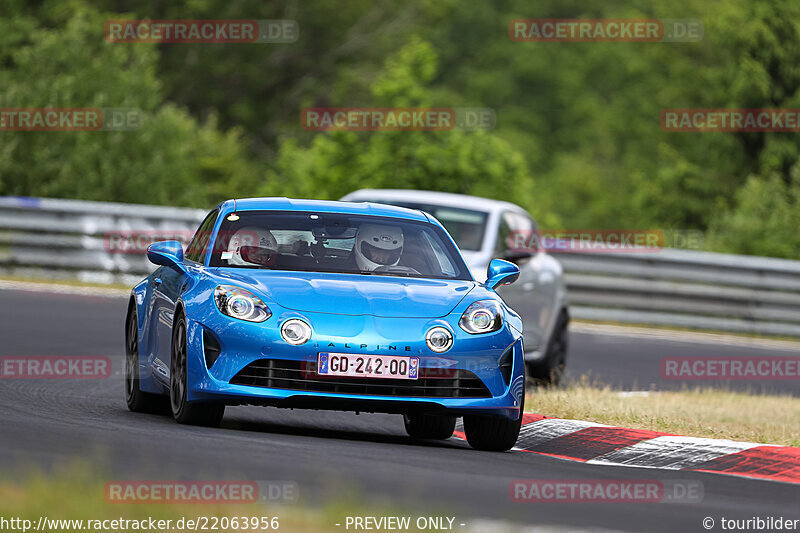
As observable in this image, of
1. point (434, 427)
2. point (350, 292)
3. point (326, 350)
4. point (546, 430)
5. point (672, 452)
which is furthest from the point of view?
point (434, 427)

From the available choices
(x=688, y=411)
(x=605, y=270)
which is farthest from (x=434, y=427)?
(x=605, y=270)

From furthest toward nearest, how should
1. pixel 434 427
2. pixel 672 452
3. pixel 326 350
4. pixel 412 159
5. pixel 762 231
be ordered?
pixel 412 159 → pixel 762 231 → pixel 434 427 → pixel 672 452 → pixel 326 350

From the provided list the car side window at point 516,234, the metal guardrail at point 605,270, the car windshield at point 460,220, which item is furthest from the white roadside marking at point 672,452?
the metal guardrail at point 605,270

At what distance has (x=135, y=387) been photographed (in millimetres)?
10930

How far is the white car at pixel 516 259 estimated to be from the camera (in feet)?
50.1

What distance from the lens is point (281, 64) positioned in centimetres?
6034

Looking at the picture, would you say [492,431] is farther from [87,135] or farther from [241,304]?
[87,135]

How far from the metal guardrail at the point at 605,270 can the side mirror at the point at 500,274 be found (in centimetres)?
1345

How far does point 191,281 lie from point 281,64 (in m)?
51.0

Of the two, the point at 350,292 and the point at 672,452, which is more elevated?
the point at 350,292

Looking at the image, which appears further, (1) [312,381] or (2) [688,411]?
(2) [688,411]

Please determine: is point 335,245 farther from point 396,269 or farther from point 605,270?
point 605,270

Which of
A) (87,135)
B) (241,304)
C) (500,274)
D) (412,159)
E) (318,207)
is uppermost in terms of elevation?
(87,135)

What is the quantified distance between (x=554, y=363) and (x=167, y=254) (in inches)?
251
